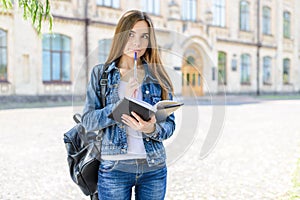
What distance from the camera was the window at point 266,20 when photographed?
31.0 meters

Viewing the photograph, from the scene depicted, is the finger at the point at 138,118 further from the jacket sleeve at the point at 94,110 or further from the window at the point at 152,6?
the window at the point at 152,6

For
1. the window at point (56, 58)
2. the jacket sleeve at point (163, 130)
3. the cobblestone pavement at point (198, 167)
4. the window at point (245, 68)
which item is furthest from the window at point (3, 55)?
the window at point (245, 68)

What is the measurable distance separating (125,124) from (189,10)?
2431 centimetres

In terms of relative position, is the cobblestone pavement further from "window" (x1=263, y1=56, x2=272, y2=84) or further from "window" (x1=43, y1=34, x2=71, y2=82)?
"window" (x1=263, y1=56, x2=272, y2=84)

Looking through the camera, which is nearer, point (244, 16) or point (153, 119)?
point (153, 119)

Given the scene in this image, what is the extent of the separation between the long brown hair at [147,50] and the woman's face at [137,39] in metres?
0.02

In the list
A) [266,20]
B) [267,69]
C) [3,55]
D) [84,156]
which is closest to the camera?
[84,156]

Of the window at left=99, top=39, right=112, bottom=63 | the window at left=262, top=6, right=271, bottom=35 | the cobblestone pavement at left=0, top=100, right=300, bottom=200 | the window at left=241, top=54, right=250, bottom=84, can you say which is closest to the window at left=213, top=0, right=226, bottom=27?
the window at left=241, top=54, right=250, bottom=84

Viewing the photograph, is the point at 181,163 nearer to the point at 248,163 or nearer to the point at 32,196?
the point at 248,163

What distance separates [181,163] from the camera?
5719 mm

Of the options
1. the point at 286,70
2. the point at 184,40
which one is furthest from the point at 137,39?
the point at 286,70

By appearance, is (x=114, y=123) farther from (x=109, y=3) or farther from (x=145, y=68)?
(x=109, y=3)

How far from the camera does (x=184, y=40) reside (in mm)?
14953

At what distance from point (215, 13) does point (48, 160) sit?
2349 centimetres
